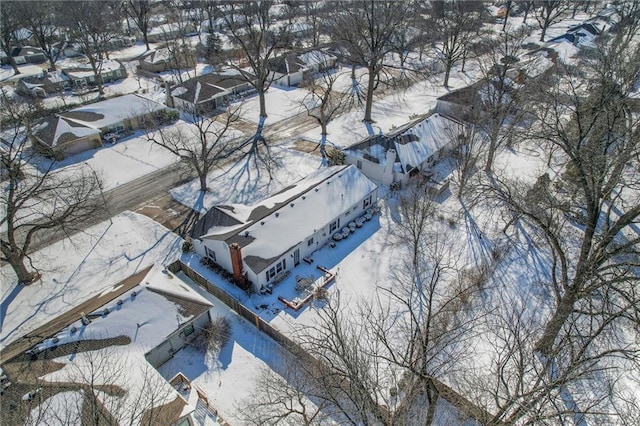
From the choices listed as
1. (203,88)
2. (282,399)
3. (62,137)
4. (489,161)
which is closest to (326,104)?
(203,88)

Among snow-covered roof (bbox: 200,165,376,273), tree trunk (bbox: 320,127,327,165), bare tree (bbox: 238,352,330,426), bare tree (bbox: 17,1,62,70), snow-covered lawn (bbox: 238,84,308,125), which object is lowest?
bare tree (bbox: 238,352,330,426)

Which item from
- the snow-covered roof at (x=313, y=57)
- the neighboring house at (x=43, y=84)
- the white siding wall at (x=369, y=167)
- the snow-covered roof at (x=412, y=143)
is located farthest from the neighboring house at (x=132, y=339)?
the snow-covered roof at (x=313, y=57)

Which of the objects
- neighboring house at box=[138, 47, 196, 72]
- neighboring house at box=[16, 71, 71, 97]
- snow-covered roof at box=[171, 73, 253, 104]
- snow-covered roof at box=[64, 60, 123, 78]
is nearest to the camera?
snow-covered roof at box=[171, 73, 253, 104]

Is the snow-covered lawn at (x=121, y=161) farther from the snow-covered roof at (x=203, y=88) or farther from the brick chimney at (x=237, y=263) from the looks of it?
the brick chimney at (x=237, y=263)

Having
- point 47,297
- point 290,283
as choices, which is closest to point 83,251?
point 47,297

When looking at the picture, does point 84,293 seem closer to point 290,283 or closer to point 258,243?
point 258,243

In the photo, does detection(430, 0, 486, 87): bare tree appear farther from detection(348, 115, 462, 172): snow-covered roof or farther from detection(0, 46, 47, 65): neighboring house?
detection(0, 46, 47, 65): neighboring house

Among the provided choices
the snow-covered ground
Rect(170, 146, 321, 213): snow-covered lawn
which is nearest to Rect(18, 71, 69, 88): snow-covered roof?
the snow-covered ground
